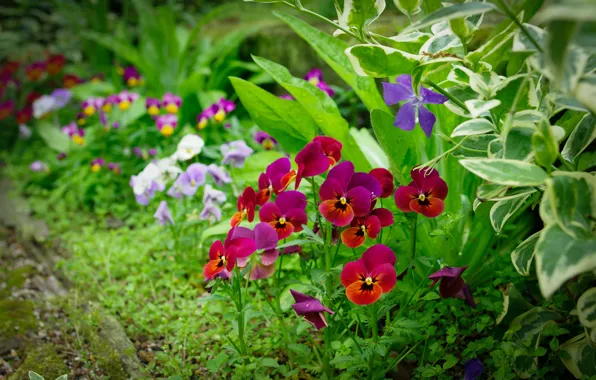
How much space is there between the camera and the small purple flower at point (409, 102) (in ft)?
4.17

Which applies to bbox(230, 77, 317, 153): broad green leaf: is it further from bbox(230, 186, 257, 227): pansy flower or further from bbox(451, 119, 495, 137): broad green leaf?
bbox(451, 119, 495, 137): broad green leaf

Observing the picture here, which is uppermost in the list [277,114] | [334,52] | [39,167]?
[334,52]

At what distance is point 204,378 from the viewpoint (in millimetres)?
1450

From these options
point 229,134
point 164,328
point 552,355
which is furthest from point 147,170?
point 552,355

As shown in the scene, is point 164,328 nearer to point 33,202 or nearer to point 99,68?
point 33,202

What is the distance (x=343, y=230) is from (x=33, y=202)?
224 centimetres

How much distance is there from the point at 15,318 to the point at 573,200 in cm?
173

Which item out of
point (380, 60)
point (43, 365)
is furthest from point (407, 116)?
point (43, 365)

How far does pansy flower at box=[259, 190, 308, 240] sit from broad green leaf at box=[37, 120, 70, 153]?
89.6 inches

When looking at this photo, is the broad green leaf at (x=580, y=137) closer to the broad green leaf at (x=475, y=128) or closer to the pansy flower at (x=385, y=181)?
the broad green leaf at (x=475, y=128)

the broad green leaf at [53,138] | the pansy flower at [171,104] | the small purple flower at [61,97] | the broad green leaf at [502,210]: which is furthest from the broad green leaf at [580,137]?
the small purple flower at [61,97]

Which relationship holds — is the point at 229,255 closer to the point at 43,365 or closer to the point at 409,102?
the point at 409,102

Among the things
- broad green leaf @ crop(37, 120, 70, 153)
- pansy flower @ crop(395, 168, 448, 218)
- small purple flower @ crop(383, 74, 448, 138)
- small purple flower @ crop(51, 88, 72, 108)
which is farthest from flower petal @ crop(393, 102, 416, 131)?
small purple flower @ crop(51, 88, 72, 108)

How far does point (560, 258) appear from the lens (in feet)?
2.93
